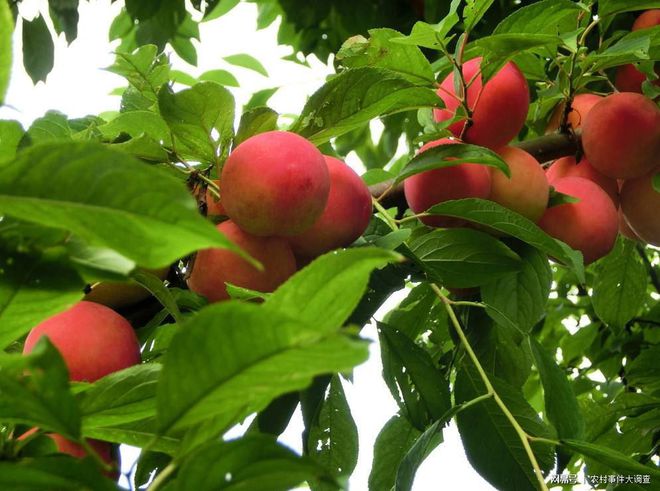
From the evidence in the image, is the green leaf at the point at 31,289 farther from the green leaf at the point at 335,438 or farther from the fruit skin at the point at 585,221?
the fruit skin at the point at 585,221

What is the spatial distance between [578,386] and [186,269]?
1.16 m

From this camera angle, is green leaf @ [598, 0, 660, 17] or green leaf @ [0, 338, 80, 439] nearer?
green leaf @ [0, 338, 80, 439]

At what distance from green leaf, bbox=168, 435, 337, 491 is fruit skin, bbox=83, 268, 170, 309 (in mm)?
337

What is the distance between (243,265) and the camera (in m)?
0.64

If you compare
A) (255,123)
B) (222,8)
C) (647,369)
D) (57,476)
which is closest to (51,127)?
(255,123)

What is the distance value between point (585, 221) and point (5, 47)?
2.17 feet

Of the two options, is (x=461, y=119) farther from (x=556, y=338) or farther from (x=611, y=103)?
(x=556, y=338)

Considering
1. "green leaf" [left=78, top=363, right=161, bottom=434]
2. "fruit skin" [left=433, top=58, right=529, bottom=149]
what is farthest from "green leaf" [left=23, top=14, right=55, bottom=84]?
"green leaf" [left=78, top=363, right=161, bottom=434]

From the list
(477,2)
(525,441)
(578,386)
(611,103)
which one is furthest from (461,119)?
(578,386)

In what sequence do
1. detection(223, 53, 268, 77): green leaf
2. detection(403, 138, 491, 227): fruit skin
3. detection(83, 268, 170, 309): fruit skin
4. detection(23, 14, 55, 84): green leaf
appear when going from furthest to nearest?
detection(223, 53, 268, 77): green leaf → detection(23, 14, 55, 84): green leaf → detection(403, 138, 491, 227): fruit skin → detection(83, 268, 170, 309): fruit skin

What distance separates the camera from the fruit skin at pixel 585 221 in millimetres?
868

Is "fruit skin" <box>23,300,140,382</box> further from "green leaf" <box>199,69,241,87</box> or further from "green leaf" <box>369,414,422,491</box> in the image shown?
"green leaf" <box>199,69,241,87</box>

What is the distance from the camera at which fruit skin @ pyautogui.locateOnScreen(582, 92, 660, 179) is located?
908mm

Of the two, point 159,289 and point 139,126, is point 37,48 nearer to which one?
point 139,126
